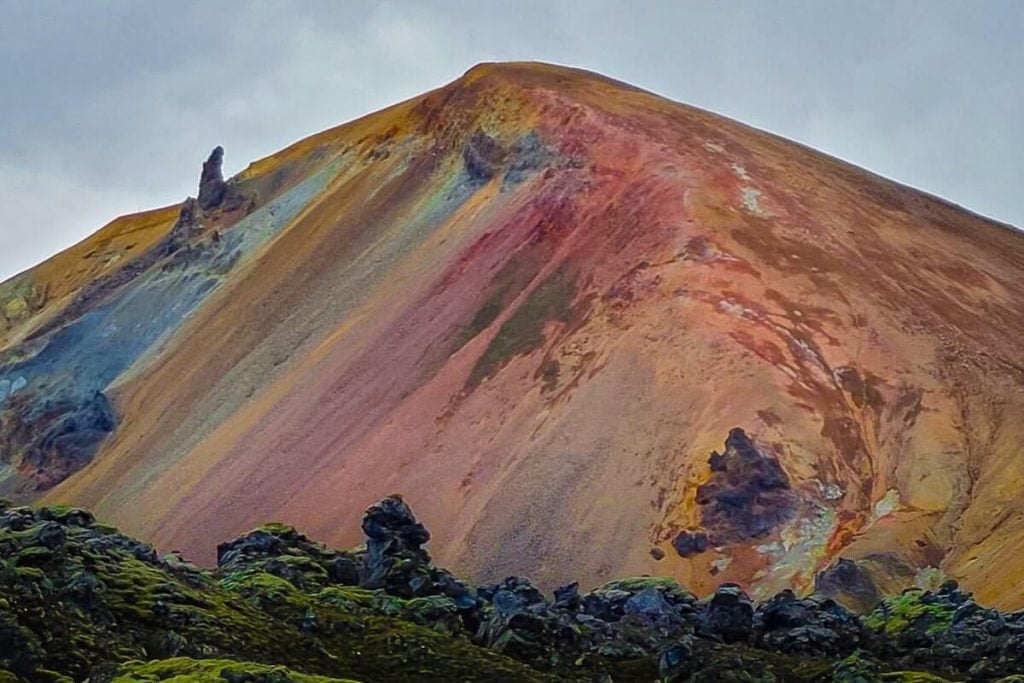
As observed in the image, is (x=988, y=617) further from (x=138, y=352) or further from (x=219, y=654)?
(x=138, y=352)

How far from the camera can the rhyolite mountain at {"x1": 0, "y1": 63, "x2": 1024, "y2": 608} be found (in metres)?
77.6

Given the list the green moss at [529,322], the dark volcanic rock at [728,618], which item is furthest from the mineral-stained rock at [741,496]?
the dark volcanic rock at [728,618]

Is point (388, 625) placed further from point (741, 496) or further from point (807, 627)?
point (741, 496)

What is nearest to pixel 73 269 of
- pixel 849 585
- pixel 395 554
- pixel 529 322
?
pixel 529 322

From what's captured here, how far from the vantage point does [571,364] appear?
9125 centimetres

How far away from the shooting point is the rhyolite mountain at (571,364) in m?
77.6

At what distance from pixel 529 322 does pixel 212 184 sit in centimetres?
5723

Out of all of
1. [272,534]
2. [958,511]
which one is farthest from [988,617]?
[958,511]

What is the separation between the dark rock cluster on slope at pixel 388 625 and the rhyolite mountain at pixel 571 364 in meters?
25.6

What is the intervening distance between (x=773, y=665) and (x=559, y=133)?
270 feet

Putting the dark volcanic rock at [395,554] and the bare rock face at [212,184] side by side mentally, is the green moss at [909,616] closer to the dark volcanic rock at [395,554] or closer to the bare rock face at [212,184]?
the dark volcanic rock at [395,554]

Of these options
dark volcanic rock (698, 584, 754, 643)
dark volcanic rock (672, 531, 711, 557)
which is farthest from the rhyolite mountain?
dark volcanic rock (698, 584, 754, 643)

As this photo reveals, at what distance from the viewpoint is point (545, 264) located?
10325cm

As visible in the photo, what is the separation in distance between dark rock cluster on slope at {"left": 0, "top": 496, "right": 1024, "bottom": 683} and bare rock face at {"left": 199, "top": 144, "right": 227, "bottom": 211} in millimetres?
106265
